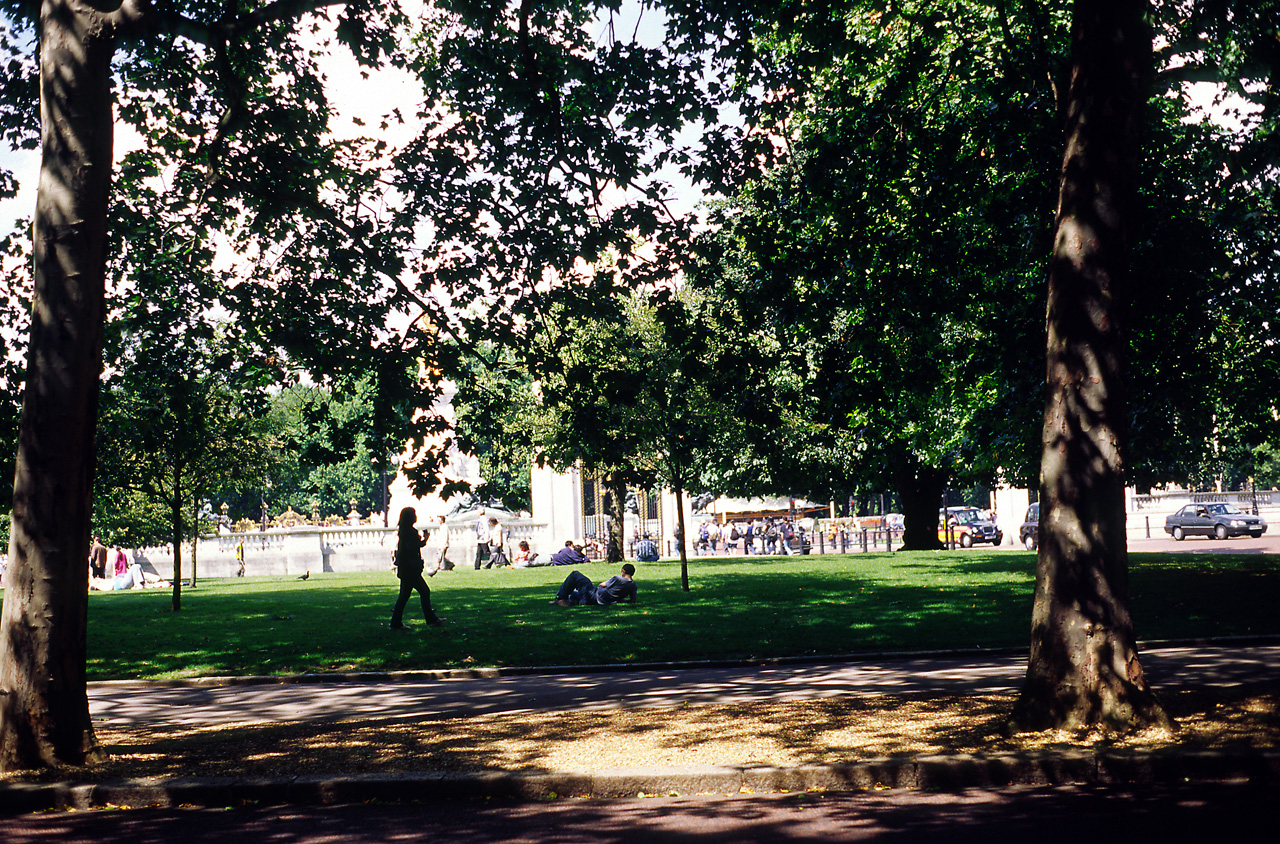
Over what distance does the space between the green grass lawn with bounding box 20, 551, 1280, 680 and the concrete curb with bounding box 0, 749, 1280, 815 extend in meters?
5.84

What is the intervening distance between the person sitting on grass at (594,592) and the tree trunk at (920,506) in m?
18.8

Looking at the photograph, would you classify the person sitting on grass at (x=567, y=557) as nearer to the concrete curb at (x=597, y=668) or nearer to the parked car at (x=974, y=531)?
the concrete curb at (x=597, y=668)

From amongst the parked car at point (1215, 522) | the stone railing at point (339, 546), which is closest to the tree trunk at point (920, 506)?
the parked car at point (1215, 522)

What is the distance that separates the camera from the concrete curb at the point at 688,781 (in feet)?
20.1

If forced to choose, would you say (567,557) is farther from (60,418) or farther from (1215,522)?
(60,418)

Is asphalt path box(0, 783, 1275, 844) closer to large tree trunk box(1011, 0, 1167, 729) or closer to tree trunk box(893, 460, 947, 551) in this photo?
large tree trunk box(1011, 0, 1167, 729)

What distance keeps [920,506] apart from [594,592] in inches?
839

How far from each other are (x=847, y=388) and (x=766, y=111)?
3534 millimetres

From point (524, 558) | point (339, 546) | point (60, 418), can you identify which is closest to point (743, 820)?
point (60, 418)

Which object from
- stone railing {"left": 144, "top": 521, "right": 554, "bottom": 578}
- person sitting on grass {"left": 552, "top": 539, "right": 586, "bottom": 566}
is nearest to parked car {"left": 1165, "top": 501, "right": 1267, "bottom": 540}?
person sitting on grass {"left": 552, "top": 539, "right": 586, "bottom": 566}

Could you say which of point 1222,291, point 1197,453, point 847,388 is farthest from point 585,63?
point 1197,453

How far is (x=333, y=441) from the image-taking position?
12555mm

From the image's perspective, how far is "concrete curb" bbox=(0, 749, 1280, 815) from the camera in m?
6.14

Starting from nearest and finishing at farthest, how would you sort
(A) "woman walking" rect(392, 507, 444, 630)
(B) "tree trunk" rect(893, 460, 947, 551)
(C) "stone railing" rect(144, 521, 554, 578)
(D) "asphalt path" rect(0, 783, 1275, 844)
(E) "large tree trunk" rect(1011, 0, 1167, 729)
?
1. (D) "asphalt path" rect(0, 783, 1275, 844)
2. (E) "large tree trunk" rect(1011, 0, 1167, 729)
3. (A) "woman walking" rect(392, 507, 444, 630)
4. (B) "tree trunk" rect(893, 460, 947, 551)
5. (C) "stone railing" rect(144, 521, 554, 578)
